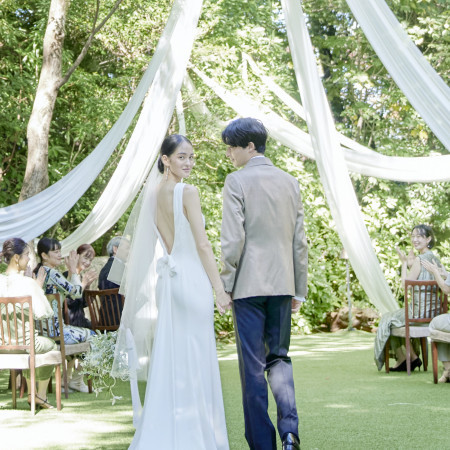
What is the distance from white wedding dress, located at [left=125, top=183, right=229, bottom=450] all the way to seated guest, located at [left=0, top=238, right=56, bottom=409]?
1567 millimetres

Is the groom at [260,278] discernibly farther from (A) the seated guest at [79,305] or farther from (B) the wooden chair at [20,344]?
(A) the seated guest at [79,305]

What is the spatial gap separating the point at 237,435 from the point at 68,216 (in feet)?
20.7

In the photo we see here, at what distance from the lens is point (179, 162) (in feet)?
12.3

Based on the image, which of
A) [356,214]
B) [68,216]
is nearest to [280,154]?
[68,216]

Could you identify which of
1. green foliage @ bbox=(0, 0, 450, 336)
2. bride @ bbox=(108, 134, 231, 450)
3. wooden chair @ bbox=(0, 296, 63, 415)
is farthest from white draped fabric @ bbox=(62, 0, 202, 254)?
green foliage @ bbox=(0, 0, 450, 336)

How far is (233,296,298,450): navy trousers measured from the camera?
3289mm

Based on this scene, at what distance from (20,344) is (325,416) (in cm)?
190

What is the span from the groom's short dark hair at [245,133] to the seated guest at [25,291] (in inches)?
83.7

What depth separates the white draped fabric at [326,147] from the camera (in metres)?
5.94

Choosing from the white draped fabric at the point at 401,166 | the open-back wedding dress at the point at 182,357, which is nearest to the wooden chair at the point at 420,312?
the white draped fabric at the point at 401,166

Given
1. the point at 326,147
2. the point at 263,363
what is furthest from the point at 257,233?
the point at 326,147

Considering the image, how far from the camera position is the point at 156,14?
365 inches

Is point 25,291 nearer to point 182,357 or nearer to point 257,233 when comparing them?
point 182,357

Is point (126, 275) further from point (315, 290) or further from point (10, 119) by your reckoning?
point (315, 290)
